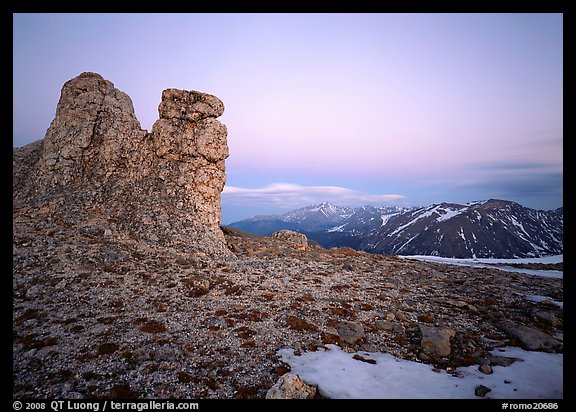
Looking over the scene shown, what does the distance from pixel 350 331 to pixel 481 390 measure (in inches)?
260

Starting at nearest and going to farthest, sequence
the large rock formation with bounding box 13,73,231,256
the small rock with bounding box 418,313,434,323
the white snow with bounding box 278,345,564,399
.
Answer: the white snow with bounding box 278,345,564,399
the small rock with bounding box 418,313,434,323
the large rock formation with bounding box 13,73,231,256

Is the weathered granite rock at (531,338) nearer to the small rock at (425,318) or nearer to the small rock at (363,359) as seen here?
the small rock at (425,318)

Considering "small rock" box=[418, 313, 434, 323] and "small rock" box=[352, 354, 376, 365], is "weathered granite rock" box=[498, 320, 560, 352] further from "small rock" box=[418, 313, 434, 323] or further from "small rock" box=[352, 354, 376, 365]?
"small rock" box=[352, 354, 376, 365]

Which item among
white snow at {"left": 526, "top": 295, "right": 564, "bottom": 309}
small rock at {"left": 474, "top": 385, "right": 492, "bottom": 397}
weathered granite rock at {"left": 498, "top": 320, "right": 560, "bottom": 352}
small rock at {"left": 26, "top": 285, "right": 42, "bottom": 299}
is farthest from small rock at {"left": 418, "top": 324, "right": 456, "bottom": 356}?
small rock at {"left": 26, "top": 285, "right": 42, "bottom": 299}

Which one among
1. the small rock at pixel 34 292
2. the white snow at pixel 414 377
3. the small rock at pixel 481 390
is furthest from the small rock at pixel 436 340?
the small rock at pixel 34 292

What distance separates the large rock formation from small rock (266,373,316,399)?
20.6 m

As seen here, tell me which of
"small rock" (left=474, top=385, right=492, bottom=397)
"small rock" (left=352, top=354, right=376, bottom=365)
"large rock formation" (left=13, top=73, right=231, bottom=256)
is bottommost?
"small rock" (left=352, top=354, right=376, bottom=365)

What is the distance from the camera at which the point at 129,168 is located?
108 feet

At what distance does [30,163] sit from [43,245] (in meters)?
16.9

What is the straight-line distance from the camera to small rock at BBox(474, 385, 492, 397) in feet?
33.5

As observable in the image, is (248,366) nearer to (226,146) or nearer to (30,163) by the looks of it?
(226,146)

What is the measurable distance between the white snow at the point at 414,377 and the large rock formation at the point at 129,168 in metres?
19.6

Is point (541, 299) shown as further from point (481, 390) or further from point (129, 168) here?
point (129, 168)

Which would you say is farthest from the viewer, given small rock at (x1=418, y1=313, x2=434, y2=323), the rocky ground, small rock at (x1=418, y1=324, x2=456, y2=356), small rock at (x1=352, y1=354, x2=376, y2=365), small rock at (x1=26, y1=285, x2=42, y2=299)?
small rock at (x1=26, y1=285, x2=42, y2=299)
